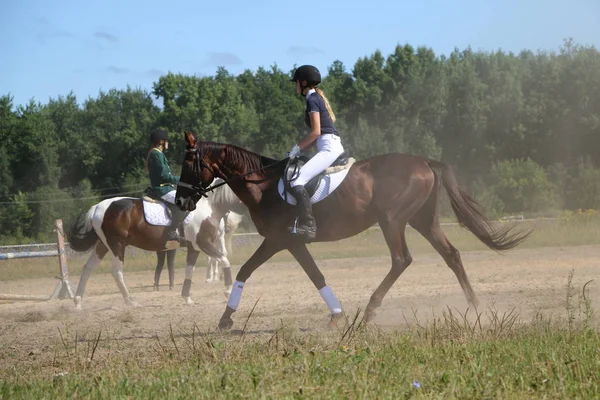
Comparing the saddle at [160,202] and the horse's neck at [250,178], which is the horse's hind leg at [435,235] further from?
the saddle at [160,202]

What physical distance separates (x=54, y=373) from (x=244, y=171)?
12.4ft

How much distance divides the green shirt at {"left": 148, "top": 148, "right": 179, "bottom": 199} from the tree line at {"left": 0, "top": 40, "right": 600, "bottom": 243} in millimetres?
40484

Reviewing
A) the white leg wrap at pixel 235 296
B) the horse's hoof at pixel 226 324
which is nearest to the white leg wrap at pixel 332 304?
the white leg wrap at pixel 235 296

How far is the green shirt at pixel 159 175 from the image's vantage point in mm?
14305

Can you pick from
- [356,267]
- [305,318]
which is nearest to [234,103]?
[356,267]

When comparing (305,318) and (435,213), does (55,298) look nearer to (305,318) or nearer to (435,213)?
(305,318)

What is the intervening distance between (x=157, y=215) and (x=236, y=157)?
4828 millimetres

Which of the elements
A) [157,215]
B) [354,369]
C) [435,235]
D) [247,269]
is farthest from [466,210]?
[157,215]

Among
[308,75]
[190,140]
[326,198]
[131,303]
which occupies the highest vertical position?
[308,75]

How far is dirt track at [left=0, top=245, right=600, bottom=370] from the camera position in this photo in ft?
32.7

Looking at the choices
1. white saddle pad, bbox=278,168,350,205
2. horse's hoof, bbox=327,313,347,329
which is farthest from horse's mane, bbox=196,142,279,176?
horse's hoof, bbox=327,313,347,329

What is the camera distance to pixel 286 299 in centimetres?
1284

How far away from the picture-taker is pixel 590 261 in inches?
696

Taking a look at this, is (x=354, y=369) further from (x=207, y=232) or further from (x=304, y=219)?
(x=207, y=232)
